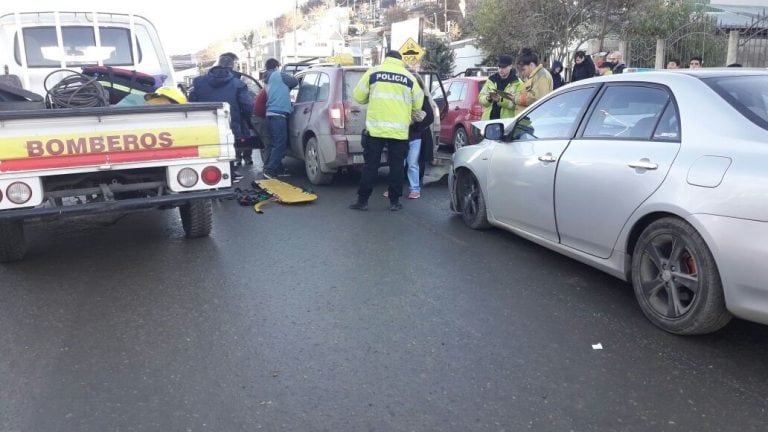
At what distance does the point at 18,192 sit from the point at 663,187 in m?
4.36

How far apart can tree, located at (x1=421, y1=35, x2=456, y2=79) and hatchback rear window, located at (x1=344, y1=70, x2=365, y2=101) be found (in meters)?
25.8

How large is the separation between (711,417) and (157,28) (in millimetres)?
7047

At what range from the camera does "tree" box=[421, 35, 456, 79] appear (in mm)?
34312

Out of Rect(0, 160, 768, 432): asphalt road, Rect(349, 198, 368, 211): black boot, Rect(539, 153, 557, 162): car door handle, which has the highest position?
Rect(539, 153, 557, 162): car door handle

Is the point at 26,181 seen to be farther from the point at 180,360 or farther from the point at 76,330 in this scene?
the point at 180,360

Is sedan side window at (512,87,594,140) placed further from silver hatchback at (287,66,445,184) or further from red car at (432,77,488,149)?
red car at (432,77,488,149)

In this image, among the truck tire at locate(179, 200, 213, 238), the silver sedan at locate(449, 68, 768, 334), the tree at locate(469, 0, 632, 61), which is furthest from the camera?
the tree at locate(469, 0, 632, 61)

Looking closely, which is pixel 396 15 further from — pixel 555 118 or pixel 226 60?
pixel 555 118

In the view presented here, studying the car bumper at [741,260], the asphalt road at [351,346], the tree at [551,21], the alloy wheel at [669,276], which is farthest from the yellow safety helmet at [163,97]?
the tree at [551,21]

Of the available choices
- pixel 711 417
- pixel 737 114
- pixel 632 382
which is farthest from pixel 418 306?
pixel 737 114

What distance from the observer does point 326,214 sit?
23.9 feet

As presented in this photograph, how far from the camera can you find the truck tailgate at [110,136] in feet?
15.3

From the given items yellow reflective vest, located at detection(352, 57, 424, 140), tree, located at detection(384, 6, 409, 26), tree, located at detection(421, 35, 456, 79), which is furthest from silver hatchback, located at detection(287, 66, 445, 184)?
tree, located at detection(384, 6, 409, 26)

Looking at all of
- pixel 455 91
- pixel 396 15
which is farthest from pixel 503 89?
pixel 396 15
